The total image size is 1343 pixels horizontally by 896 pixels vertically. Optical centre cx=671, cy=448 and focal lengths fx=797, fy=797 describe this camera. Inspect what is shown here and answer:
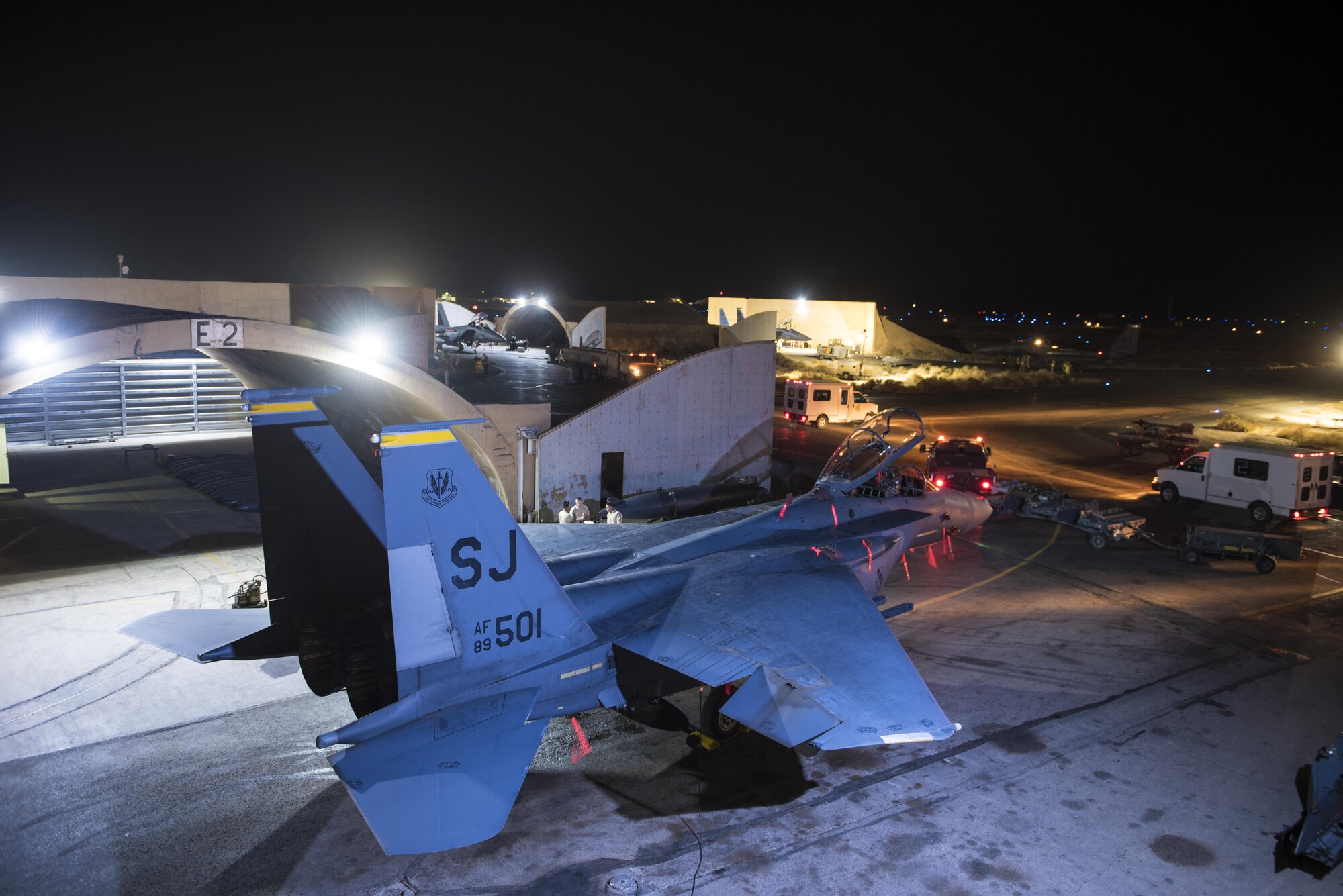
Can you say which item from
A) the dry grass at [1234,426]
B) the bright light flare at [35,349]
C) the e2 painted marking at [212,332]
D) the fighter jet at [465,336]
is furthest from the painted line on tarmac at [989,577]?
the fighter jet at [465,336]

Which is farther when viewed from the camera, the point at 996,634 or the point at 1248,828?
the point at 996,634

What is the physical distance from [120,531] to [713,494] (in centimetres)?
1510

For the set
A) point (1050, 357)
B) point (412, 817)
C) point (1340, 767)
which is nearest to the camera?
point (412, 817)

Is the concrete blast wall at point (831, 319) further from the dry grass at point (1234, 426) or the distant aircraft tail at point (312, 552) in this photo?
the distant aircraft tail at point (312, 552)

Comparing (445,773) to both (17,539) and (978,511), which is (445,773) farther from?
(17,539)

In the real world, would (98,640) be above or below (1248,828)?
above

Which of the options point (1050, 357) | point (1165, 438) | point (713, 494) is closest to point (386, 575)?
point (713, 494)

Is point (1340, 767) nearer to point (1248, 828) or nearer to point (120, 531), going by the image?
point (1248, 828)

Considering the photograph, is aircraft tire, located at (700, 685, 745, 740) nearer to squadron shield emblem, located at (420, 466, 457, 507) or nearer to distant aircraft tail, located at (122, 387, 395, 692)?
distant aircraft tail, located at (122, 387, 395, 692)

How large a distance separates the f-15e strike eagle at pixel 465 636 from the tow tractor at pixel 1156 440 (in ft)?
90.4

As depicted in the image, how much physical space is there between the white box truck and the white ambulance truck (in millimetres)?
15723

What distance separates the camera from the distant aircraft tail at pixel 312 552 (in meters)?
8.69

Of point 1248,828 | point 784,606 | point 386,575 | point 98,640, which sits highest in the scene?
point 386,575

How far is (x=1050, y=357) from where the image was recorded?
3169 inches
